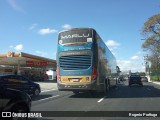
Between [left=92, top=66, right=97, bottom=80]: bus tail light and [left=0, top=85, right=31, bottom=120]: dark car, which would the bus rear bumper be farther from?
[left=0, top=85, right=31, bottom=120]: dark car

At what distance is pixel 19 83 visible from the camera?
21.3 meters

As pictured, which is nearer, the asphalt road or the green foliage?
the asphalt road

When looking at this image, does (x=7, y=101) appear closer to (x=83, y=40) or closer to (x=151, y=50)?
(x=83, y=40)

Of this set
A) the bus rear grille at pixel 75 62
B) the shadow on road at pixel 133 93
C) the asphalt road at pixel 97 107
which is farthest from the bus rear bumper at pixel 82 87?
the shadow on road at pixel 133 93

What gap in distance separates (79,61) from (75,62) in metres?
0.28

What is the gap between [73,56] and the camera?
20.7 meters

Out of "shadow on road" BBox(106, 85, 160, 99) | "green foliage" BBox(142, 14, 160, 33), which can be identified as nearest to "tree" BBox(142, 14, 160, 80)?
"green foliage" BBox(142, 14, 160, 33)

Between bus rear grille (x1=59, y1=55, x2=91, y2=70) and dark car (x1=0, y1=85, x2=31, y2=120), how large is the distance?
10822 mm

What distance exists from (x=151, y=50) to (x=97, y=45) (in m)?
52.1

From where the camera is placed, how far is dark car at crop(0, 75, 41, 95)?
19.8 meters

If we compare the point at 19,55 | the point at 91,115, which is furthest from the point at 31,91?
the point at 19,55

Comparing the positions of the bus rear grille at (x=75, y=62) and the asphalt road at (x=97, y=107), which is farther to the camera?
the bus rear grille at (x=75, y=62)

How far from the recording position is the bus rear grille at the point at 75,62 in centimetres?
2039

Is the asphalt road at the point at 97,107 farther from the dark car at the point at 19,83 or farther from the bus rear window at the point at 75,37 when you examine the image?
the bus rear window at the point at 75,37
